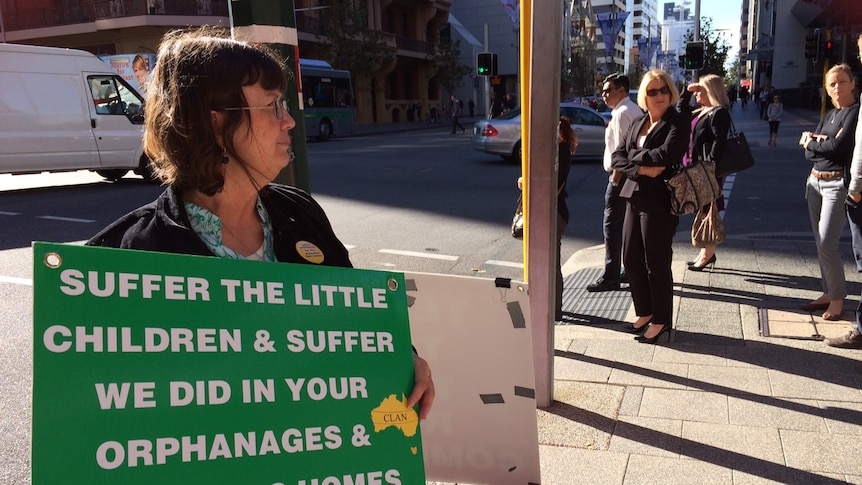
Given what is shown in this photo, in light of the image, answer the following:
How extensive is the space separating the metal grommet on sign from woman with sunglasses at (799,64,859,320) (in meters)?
4.57

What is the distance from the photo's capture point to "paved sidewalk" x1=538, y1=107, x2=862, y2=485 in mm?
2918

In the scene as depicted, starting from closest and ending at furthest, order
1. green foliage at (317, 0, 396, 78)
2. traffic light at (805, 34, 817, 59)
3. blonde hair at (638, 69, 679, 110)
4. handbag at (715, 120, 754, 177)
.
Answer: blonde hair at (638, 69, 679, 110)
handbag at (715, 120, 754, 177)
traffic light at (805, 34, 817, 59)
green foliage at (317, 0, 396, 78)

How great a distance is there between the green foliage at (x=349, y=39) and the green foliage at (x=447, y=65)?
1032 centimetres

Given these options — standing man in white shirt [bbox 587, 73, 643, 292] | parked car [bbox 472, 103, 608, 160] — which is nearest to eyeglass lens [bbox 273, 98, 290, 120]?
standing man in white shirt [bbox 587, 73, 643, 292]

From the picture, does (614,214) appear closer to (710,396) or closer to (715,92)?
(715,92)

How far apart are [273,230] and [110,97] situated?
13.6 m

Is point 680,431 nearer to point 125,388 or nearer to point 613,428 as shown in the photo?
point 613,428

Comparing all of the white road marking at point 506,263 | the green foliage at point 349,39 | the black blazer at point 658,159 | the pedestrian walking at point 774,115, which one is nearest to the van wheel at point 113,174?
the white road marking at point 506,263

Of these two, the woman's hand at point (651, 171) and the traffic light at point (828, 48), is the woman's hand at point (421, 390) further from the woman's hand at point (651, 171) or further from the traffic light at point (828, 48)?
the traffic light at point (828, 48)

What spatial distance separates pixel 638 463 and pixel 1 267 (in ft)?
21.6

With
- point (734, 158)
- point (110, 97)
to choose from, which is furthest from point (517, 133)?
point (734, 158)

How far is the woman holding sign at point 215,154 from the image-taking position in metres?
1.62

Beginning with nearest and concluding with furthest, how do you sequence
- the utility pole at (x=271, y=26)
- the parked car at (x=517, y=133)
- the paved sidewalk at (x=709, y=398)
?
the utility pole at (x=271, y=26)
the paved sidewalk at (x=709, y=398)
the parked car at (x=517, y=133)

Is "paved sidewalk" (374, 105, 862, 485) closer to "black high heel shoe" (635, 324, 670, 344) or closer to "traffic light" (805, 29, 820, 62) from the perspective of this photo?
"black high heel shoe" (635, 324, 670, 344)
